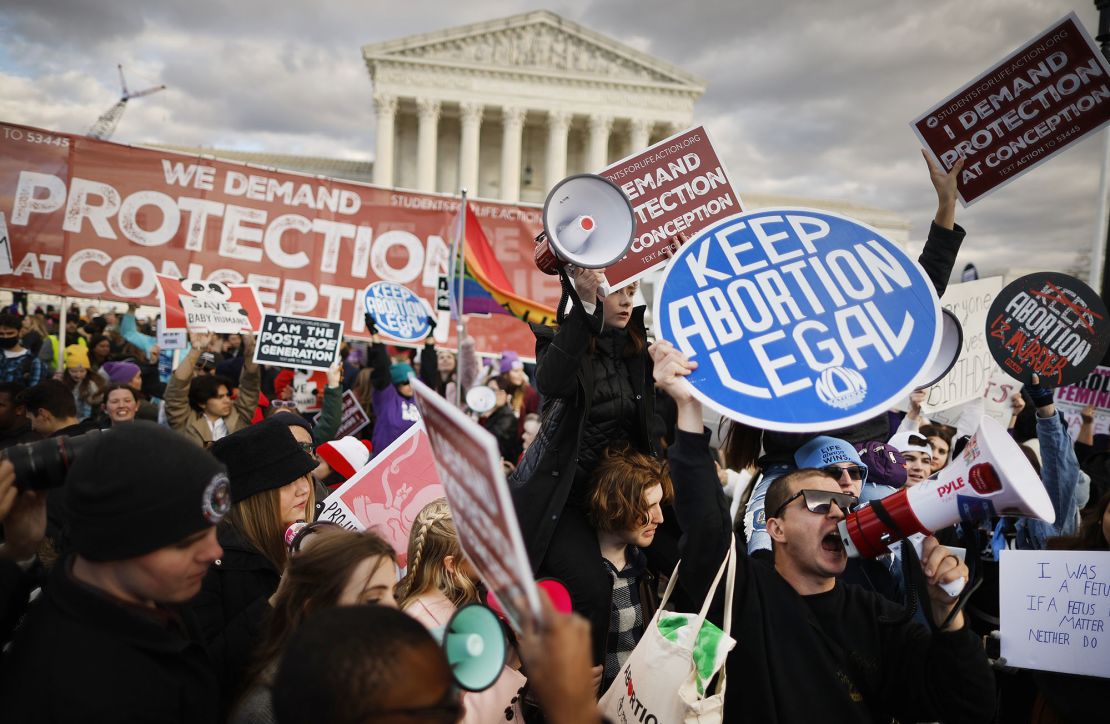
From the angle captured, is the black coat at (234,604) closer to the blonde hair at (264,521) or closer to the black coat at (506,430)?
the blonde hair at (264,521)

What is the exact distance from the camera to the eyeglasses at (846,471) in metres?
2.54

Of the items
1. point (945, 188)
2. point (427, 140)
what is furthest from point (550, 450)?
point (427, 140)

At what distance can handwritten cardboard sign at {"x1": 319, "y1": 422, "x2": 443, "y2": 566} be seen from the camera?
3.44m

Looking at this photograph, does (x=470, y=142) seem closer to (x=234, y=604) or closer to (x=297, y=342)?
(x=297, y=342)

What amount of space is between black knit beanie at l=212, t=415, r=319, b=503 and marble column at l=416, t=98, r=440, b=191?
175 feet

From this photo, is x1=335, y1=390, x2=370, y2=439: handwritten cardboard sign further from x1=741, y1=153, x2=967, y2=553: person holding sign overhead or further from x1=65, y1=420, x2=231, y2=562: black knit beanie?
x1=65, y1=420, x2=231, y2=562: black knit beanie

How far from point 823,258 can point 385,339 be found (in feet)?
21.3

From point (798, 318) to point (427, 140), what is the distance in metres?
55.4

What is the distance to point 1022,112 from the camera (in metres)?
2.87

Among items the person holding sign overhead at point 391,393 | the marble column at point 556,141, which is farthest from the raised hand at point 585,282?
the marble column at point 556,141

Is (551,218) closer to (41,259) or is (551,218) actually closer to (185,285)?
(185,285)

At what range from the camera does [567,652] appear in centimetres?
117

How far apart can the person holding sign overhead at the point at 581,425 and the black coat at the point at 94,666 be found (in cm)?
136

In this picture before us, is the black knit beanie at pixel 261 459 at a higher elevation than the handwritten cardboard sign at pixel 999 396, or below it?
below
